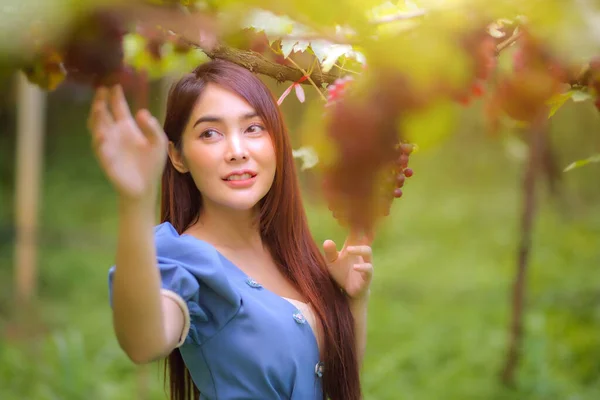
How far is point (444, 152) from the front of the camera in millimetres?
5844

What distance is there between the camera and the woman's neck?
3.66 feet

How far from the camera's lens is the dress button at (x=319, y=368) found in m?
1.10

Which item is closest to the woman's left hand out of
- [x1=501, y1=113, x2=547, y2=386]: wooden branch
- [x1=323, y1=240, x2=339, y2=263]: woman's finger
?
[x1=323, y1=240, x2=339, y2=263]: woman's finger

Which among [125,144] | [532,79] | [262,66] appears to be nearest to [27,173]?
[262,66]

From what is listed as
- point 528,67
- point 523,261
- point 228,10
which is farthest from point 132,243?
point 523,261

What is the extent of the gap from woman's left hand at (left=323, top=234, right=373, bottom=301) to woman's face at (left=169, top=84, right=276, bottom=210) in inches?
6.4

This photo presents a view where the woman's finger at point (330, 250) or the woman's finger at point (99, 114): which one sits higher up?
the woman's finger at point (99, 114)

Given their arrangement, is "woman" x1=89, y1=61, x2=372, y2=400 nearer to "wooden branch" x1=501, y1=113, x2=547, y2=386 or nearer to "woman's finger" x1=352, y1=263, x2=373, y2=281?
"woman's finger" x1=352, y1=263, x2=373, y2=281

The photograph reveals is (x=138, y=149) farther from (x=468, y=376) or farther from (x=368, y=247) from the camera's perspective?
(x=468, y=376)

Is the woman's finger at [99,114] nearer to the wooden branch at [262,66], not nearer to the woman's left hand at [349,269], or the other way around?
the wooden branch at [262,66]

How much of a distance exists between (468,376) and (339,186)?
248 cm

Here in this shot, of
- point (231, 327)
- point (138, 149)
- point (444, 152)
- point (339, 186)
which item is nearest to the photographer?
point (339, 186)

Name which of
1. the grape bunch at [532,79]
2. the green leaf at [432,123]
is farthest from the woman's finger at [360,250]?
the green leaf at [432,123]

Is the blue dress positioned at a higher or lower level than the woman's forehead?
lower
